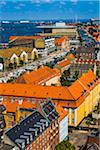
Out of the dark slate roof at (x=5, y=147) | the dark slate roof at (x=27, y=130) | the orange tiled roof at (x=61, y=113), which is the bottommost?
the orange tiled roof at (x=61, y=113)

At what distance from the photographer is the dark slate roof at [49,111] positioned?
1307 centimetres

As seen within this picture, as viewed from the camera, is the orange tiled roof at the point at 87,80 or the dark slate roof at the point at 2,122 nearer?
the dark slate roof at the point at 2,122

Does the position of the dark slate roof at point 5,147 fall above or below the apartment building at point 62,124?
A: above

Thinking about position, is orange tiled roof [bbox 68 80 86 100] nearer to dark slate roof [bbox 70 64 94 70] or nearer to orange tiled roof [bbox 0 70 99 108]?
orange tiled roof [bbox 0 70 99 108]

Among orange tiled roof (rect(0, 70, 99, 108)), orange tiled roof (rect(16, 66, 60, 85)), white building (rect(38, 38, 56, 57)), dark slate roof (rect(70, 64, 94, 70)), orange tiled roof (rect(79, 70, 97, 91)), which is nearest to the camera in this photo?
orange tiled roof (rect(0, 70, 99, 108))

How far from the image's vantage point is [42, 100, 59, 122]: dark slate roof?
13073mm

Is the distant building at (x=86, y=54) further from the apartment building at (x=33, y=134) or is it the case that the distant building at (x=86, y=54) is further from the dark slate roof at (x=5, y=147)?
the dark slate roof at (x=5, y=147)

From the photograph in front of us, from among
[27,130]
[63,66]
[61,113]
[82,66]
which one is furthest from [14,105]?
[63,66]

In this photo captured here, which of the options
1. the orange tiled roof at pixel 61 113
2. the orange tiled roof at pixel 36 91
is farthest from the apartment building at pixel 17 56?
the orange tiled roof at pixel 61 113

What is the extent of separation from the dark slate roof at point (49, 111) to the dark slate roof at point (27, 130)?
30 cm

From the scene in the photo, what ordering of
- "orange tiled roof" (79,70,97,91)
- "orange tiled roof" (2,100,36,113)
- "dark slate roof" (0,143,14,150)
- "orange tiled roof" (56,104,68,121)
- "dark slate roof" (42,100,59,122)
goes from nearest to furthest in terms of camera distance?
1. "dark slate roof" (0,143,14,150)
2. "dark slate roof" (42,100,59,122)
3. "orange tiled roof" (56,104,68,121)
4. "orange tiled roof" (2,100,36,113)
5. "orange tiled roof" (79,70,97,91)

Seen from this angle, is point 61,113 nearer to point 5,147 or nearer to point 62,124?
point 62,124

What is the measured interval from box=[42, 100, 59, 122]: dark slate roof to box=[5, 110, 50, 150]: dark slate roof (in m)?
0.30

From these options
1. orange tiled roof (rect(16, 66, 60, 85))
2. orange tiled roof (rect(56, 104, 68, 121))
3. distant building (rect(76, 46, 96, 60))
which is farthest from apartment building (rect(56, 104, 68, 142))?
distant building (rect(76, 46, 96, 60))
